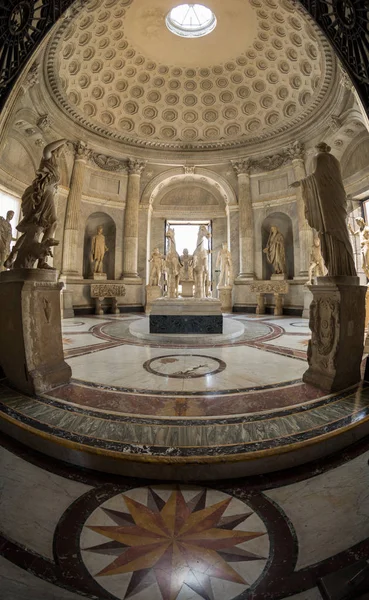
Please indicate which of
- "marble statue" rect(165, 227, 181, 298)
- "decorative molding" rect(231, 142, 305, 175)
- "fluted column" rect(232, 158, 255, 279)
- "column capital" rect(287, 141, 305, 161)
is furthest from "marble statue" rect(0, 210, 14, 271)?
"column capital" rect(287, 141, 305, 161)

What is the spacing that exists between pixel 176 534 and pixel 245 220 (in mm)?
14088

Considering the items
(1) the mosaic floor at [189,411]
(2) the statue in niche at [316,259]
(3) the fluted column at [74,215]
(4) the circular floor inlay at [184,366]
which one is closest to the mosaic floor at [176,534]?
(1) the mosaic floor at [189,411]

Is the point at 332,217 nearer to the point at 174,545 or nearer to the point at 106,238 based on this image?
the point at 174,545

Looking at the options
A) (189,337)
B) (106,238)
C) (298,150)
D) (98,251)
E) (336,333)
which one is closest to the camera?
(336,333)

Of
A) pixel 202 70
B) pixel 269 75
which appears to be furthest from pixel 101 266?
pixel 269 75

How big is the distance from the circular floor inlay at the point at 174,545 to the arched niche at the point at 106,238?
13.2m

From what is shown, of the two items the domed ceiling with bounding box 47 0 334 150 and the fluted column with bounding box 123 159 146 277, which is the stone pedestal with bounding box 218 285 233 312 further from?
the domed ceiling with bounding box 47 0 334 150

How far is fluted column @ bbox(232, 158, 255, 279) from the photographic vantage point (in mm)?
13742

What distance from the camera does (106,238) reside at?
47.3 ft

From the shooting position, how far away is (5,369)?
3.10 metres

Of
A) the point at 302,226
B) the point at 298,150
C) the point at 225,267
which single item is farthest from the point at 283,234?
the point at 298,150

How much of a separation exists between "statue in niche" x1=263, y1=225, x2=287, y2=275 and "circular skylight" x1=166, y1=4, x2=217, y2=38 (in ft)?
30.9

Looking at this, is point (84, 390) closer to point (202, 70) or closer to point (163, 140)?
point (163, 140)

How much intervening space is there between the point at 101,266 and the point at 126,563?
1337 cm
